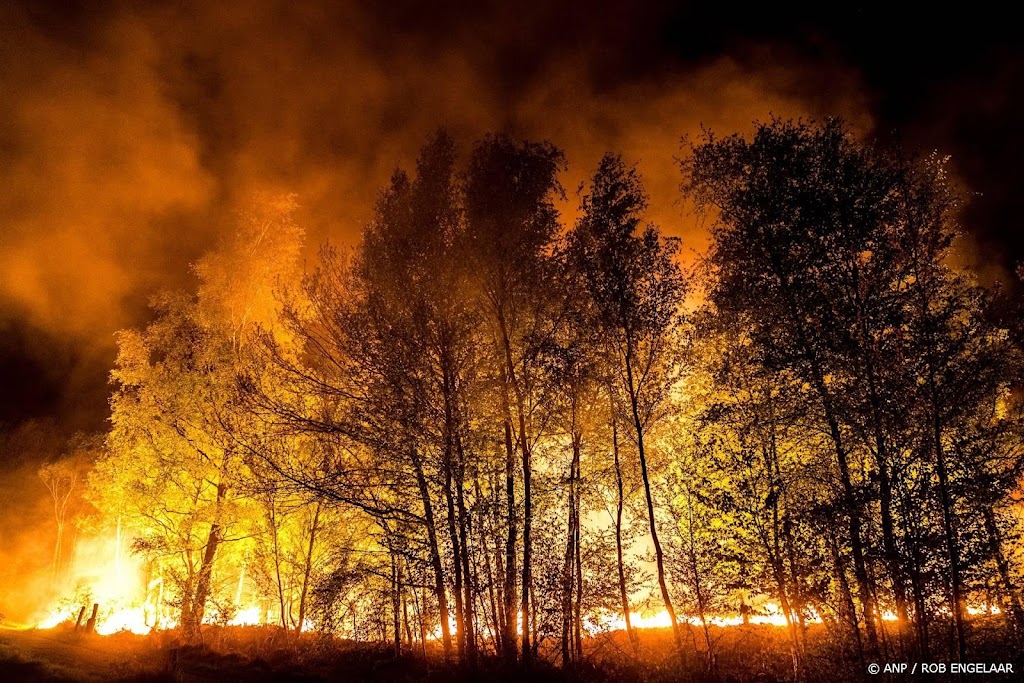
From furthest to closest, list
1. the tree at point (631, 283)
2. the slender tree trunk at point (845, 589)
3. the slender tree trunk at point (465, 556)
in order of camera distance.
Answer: the tree at point (631, 283)
the slender tree trunk at point (465, 556)
the slender tree trunk at point (845, 589)

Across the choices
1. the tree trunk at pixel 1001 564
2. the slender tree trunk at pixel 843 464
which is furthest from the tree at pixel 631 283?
the tree trunk at pixel 1001 564

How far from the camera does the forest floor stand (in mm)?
9555

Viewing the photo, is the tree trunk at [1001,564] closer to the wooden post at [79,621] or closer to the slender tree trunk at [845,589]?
the slender tree trunk at [845,589]

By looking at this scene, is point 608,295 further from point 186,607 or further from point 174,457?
point 186,607

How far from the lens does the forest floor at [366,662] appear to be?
9.55 meters

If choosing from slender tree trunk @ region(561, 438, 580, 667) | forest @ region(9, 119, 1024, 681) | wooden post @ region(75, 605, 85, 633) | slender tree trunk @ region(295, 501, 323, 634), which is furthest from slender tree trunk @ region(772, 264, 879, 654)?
wooden post @ region(75, 605, 85, 633)

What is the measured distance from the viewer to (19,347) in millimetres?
39719

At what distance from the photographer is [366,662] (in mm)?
12859

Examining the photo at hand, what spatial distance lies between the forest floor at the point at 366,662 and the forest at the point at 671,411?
0.57ft

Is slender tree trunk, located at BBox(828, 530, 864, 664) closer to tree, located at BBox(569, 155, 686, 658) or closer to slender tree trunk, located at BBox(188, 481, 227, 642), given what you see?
tree, located at BBox(569, 155, 686, 658)

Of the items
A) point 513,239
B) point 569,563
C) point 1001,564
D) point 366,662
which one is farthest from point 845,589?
point 366,662

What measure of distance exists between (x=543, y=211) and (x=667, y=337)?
4.88m

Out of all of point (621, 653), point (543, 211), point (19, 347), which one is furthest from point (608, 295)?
point (19, 347)

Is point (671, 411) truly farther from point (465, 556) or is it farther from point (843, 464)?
point (465, 556)
